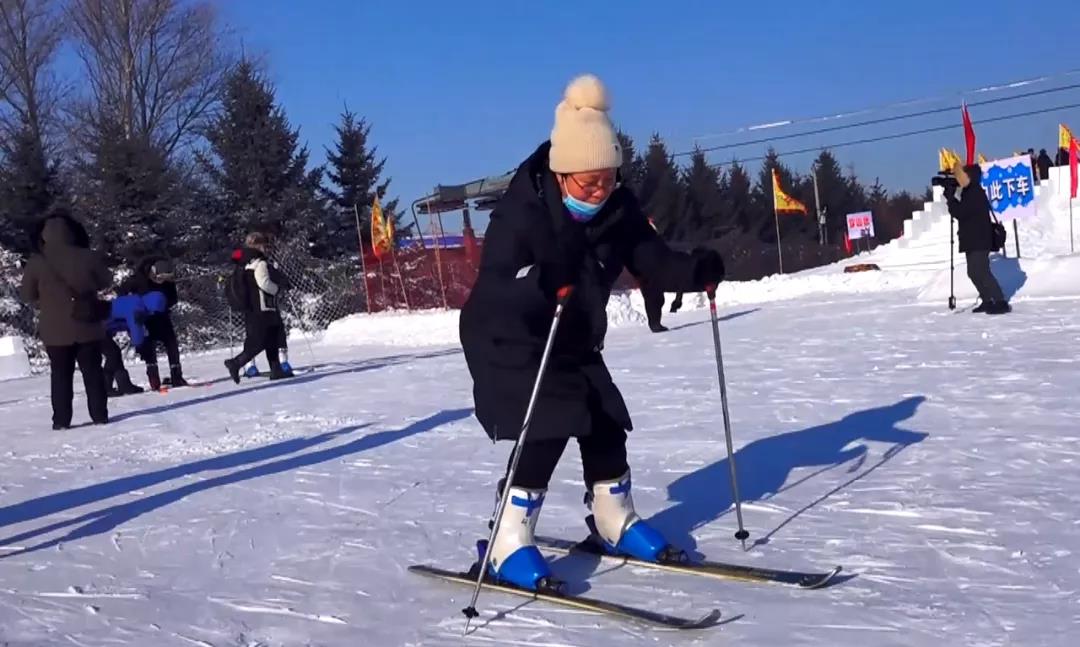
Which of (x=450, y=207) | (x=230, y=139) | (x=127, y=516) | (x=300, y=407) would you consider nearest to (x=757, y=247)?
(x=450, y=207)

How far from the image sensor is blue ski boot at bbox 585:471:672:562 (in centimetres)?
403

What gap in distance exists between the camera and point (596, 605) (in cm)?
355

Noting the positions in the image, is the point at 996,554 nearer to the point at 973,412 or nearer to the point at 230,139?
the point at 973,412

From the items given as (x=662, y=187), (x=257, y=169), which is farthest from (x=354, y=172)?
(x=662, y=187)

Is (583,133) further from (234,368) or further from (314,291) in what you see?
(314,291)

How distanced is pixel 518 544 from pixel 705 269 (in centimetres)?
120

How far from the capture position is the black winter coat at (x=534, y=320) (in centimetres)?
379

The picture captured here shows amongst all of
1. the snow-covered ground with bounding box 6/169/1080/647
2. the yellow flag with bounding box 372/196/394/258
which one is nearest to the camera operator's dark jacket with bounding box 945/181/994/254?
the snow-covered ground with bounding box 6/169/1080/647

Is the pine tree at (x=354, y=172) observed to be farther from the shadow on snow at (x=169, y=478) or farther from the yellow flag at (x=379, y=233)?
the shadow on snow at (x=169, y=478)

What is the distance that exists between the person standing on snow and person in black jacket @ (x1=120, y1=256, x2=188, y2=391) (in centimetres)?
300

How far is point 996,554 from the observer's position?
396 cm

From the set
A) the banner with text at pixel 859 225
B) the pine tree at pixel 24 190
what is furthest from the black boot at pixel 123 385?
the banner with text at pixel 859 225

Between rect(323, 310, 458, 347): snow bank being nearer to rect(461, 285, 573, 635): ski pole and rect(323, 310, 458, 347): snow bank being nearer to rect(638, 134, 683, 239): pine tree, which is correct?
rect(461, 285, 573, 635): ski pole

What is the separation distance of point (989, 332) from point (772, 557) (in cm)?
794
